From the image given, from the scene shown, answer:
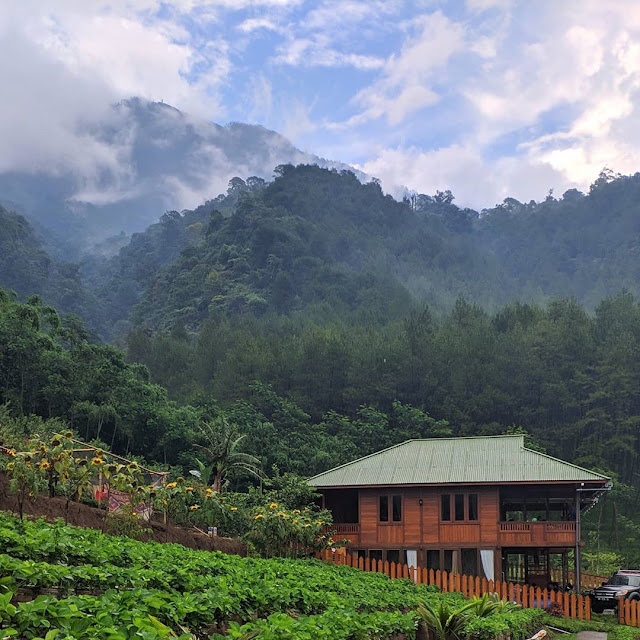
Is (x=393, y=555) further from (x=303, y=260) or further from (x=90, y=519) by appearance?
(x=303, y=260)

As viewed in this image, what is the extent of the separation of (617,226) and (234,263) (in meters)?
52.2

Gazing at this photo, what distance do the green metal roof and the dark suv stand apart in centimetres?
299

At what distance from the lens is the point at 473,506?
951 inches

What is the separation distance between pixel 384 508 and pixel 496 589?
5.53 m

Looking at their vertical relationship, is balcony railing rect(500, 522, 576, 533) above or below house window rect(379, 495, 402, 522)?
below

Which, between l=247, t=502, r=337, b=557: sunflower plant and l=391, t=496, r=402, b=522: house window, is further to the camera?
l=391, t=496, r=402, b=522: house window

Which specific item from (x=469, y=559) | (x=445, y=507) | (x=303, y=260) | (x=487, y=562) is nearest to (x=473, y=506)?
(x=445, y=507)

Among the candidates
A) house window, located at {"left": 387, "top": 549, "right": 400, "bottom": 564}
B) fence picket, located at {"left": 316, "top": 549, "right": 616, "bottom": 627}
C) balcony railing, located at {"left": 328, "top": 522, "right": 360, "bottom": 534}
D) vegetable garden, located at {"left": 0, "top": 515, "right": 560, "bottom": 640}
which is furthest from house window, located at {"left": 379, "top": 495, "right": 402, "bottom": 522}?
vegetable garden, located at {"left": 0, "top": 515, "right": 560, "bottom": 640}

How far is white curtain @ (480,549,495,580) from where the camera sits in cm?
2323

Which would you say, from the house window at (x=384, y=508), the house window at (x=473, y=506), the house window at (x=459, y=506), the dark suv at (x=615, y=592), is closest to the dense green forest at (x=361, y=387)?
the house window at (x=384, y=508)

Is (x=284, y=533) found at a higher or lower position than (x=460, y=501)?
lower

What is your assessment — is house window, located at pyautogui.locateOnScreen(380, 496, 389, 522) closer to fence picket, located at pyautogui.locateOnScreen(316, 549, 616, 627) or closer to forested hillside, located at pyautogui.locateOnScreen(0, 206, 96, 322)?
fence picket, located at pyautogui.locateOnScreen(316, 549, 616, 627)

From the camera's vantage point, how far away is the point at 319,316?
72812 millimetres

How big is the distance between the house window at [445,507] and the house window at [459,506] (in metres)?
0.22
